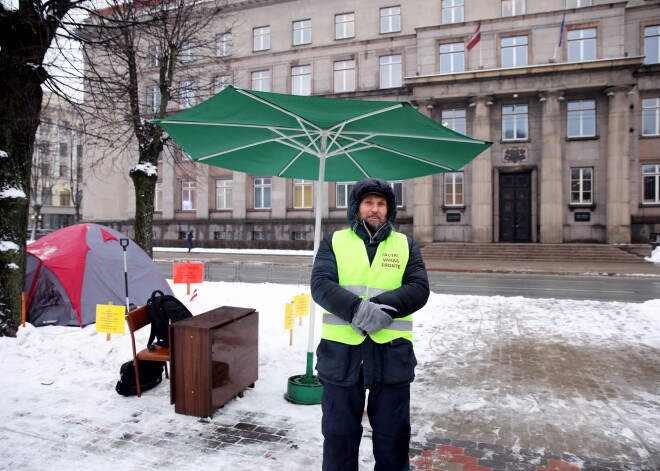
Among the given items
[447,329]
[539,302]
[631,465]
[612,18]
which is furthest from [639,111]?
[631,465]

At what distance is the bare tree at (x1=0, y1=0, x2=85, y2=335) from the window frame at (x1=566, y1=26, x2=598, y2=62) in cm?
2924

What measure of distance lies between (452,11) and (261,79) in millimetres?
14672

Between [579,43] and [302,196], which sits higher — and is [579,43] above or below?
above

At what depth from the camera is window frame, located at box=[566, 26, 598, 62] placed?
2784 cm

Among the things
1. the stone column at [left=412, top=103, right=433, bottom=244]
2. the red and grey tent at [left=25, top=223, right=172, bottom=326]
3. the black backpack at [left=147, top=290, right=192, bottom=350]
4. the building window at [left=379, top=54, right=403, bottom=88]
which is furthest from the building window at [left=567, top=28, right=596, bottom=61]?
the black backpack at [left=147, top=290, right=192, bottom=350]

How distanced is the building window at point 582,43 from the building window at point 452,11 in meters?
6.99

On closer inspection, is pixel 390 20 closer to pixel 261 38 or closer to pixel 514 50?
pixel 514 50

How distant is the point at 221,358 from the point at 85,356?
2769mm

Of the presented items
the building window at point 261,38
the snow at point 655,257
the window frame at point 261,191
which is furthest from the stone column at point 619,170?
the building window at point 261,38

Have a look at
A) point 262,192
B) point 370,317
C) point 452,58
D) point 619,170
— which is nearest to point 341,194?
point 262,192

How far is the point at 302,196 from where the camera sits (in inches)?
1348

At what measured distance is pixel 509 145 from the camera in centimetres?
2897

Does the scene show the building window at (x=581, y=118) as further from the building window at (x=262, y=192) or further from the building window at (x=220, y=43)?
the building window at (x=262, y=192)

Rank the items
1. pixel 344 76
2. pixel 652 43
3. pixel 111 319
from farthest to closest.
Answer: pixel 344 76 < pixel 652 43 < pixel 111 319
